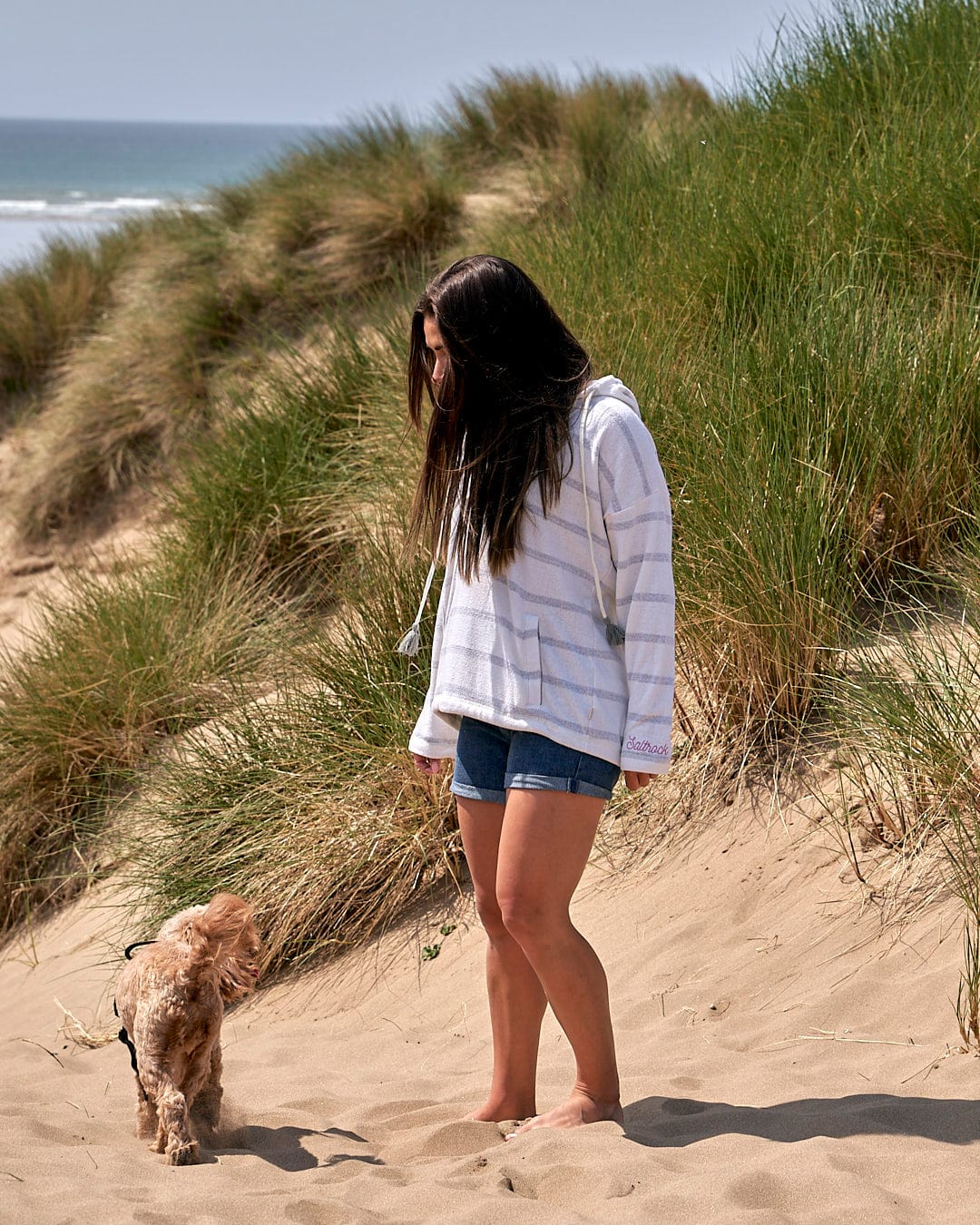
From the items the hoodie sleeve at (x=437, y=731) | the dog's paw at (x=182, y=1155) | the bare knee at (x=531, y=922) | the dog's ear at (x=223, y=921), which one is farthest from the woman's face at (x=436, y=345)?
the dog's paw at (x=182, y=1155)

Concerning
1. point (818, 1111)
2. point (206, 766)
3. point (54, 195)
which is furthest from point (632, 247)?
point (54, 195)

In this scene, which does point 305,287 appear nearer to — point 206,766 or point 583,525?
point 206,766

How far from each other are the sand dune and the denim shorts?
75 centimetres

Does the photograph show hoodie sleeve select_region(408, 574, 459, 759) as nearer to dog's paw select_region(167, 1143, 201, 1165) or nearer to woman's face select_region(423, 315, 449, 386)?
woman's face select_region(423, 315, 449, 386)

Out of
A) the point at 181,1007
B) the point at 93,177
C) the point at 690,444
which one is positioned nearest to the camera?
the point at 181,1007

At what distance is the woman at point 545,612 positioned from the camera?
2.38 meters

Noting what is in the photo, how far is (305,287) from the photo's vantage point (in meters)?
9.36

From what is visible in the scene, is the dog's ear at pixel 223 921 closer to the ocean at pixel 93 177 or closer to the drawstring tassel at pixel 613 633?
the drawstring tassel at pixel 613 633

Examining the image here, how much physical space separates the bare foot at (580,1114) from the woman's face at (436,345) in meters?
1.61

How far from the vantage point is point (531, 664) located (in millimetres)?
2396

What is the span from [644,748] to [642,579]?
1.11ft

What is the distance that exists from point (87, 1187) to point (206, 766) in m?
2.45

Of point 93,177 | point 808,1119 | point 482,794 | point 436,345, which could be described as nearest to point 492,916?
point 482,794

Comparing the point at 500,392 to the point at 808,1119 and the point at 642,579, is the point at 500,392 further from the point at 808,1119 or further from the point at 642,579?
the point at 808,1119
